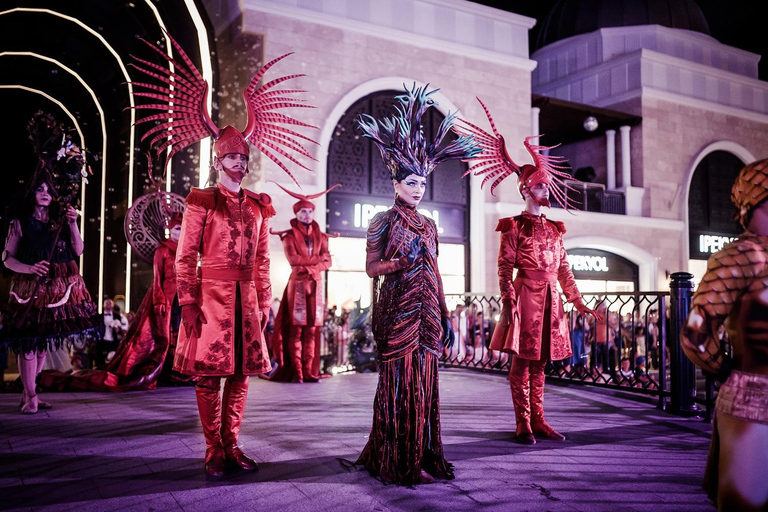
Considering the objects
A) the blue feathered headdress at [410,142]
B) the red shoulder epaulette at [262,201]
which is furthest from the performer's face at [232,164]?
the blue feathered headdress at [410,142]

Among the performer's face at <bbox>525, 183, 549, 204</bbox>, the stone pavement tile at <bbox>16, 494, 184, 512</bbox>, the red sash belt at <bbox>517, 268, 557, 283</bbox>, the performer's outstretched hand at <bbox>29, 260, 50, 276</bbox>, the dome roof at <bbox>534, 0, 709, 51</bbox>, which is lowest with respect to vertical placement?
the stone pavement tile at <bbox>16, 494, 184, 512</bbox>

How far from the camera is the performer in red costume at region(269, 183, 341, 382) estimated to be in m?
7.73

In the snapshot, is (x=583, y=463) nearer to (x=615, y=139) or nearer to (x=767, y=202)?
(x=767, y=202)

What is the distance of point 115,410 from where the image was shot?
549cm

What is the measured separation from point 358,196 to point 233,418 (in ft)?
30.5

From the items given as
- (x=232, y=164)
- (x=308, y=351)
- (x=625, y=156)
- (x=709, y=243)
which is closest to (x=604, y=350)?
(x=308, y=351)

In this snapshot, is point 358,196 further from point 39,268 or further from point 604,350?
point 39,268

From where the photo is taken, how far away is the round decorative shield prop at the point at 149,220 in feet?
22.5

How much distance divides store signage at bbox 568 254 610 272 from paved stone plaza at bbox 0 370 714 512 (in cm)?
989

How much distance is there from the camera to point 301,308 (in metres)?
7.71

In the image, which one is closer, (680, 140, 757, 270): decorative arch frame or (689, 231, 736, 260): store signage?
(680, 140, 757, 270): decorative arch frame

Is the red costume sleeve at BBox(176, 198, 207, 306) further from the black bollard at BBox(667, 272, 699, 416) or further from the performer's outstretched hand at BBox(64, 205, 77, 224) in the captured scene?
the black bollard at BBox(667, 272, 699, 416)

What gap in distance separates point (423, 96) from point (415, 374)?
1509 millimetres

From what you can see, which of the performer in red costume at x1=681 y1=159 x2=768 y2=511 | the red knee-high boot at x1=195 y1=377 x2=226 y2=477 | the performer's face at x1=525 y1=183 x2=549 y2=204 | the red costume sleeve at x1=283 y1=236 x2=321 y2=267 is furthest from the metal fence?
the red knee-high boot at x1=195 y1=377 x2=226 y2=477
